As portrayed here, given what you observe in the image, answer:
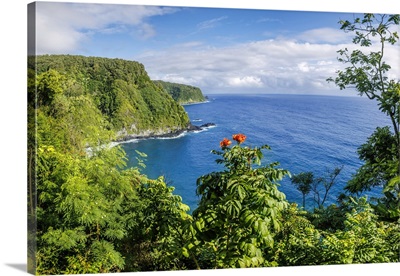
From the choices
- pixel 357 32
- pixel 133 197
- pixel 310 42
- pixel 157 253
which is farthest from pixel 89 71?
pixel 357 32

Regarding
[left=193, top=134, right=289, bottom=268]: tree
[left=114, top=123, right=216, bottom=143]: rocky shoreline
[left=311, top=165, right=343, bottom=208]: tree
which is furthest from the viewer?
[left=311, top=165, right=343, bottom=208]: tree

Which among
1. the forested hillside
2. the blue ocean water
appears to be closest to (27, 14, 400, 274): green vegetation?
the forested hillside

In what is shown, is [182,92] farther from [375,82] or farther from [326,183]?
[375,82]

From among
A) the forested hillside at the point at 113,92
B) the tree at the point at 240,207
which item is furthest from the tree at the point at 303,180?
the forested hillside at the point at 113,92

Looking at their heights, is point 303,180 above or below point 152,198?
above

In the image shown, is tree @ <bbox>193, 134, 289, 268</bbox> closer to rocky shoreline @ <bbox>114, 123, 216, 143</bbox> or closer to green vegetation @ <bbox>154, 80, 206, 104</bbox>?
rocky shoreline @ <bbox>114, 123, 216, 143</bbox>

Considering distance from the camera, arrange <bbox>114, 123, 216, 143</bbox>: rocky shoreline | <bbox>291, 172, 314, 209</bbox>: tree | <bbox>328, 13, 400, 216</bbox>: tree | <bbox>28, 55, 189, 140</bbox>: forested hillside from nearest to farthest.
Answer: <bbox>28, 55, 189, 140</bbox>: forested hillside → <bbox>114, 123, 216, 143</bbox>: rocky shoreline → <bbox>291, 172, 314, 209</bbox>: tree → <bbox>328, 13, 400, 216</bbox>: tree

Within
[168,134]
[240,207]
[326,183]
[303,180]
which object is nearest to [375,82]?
[326,183]
